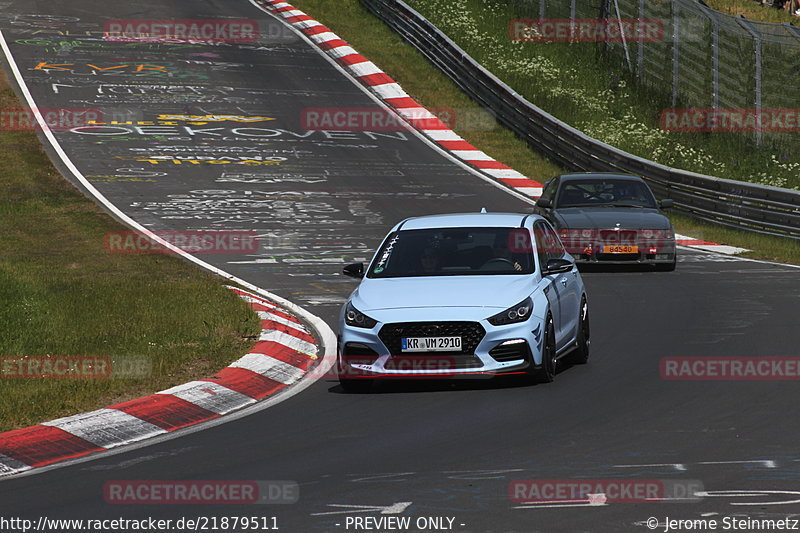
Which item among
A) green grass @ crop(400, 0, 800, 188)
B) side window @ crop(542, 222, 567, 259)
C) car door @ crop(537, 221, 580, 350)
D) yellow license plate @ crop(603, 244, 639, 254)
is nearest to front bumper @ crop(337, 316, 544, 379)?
car door @ crop(537, 221, 580, 350)

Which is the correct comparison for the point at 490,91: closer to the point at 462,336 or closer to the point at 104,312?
the point at 104,312

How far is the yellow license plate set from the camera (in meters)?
20.5

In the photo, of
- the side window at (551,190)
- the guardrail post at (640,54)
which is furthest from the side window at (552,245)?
the guardrail post at (640,54)

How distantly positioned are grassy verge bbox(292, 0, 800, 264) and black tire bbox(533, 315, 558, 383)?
36.7 ft

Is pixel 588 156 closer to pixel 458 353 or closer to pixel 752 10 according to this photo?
pixel 458 353

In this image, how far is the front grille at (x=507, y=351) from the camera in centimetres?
1112

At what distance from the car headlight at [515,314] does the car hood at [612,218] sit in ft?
31.5

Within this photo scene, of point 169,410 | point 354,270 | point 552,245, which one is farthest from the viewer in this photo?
point 552,245

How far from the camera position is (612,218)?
21.0m

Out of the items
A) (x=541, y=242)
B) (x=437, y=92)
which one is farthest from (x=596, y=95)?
(x=541, y=242)

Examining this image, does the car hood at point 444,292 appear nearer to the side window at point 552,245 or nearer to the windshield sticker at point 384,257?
the windshield sticker at point 384,257

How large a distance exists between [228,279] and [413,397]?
25.5 ft

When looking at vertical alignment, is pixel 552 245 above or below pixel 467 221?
below

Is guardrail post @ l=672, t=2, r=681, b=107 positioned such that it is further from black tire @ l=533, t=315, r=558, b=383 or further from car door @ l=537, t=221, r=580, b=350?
black tire @ l=533, t=315, r=558, b=383
